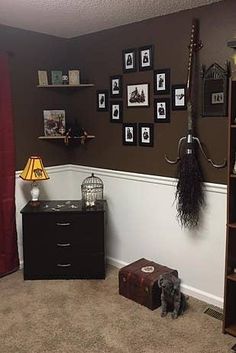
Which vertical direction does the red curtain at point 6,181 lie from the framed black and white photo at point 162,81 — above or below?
below

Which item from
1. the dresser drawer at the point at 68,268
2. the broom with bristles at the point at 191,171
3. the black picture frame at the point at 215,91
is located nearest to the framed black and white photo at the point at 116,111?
the broom with bristles at the point at 191,171

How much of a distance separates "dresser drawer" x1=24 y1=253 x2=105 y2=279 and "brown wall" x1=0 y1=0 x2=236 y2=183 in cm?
89

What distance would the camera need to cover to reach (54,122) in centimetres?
364

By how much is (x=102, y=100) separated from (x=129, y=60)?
0.49 m

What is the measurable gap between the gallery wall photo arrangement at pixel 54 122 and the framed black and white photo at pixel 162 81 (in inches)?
44.8

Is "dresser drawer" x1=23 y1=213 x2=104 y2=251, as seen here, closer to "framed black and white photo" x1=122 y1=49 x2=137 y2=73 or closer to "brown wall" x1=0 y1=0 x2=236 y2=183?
"brown wall" x1=0 y1=0 x2=236 y2=183

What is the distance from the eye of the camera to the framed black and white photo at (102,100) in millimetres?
3416

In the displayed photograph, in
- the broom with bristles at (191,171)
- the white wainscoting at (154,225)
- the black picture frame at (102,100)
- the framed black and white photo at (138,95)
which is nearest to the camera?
the broom with bristles at (191,171)

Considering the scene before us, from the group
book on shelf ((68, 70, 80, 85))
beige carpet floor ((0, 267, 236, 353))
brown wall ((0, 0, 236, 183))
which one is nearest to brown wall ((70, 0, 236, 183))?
brown wall ((0, 0, 236, 183))

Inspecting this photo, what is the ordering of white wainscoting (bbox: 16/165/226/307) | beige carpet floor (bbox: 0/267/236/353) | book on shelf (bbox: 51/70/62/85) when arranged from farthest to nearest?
book on shelf (bbox: 51/70/62/85) < white wainscoting (bbox: 16/165/226/307) < beige carpet floor (bbox: 0/267/236/353)

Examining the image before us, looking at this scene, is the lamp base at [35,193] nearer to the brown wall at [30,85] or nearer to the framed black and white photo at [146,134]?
the brown wall at [30,85]

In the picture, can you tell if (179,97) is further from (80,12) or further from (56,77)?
(56,77)

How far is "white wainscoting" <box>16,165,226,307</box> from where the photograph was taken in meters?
2.75

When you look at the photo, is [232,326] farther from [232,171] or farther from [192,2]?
[192,2]
